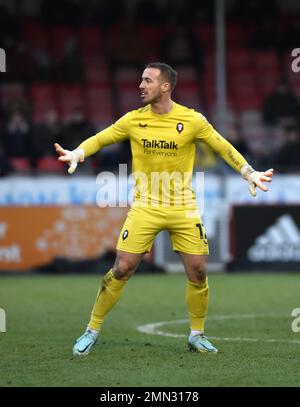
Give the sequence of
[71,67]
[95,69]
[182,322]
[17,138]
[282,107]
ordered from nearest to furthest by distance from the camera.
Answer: [182,322] < [17,138] < [282,107] < [71,67] < [95,69]

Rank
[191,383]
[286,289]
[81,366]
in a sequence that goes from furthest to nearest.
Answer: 1. [286,289]
2. [81,366]
3. [191,383]

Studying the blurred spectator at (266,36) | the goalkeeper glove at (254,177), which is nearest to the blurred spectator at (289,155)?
the blurred spectator at (266,36)

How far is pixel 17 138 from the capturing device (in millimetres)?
19734

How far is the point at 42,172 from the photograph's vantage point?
1861 cm

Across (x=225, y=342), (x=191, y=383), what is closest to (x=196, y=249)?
(x=225, y=342)

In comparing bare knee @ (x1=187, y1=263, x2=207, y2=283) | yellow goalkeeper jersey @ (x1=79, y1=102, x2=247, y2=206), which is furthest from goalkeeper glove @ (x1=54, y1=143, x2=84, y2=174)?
bare knee @ (x1=187, y1=263, x2=207, y2=283)

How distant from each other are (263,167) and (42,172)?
3806 millimetres

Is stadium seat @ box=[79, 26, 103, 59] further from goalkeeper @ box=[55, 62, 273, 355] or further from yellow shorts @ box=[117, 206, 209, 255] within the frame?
yellow shorts @ box=[117, 206, 209, 255]

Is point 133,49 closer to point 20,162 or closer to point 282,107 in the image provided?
point 282,107

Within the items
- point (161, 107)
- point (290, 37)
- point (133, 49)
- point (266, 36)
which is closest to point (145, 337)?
point (161, 107)

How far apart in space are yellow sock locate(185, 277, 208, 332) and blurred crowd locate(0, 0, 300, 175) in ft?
41.4

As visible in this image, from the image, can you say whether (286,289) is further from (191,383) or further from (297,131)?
(191,383)

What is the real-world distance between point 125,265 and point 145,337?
4.42 ft

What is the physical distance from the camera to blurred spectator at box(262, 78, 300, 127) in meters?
21.5
